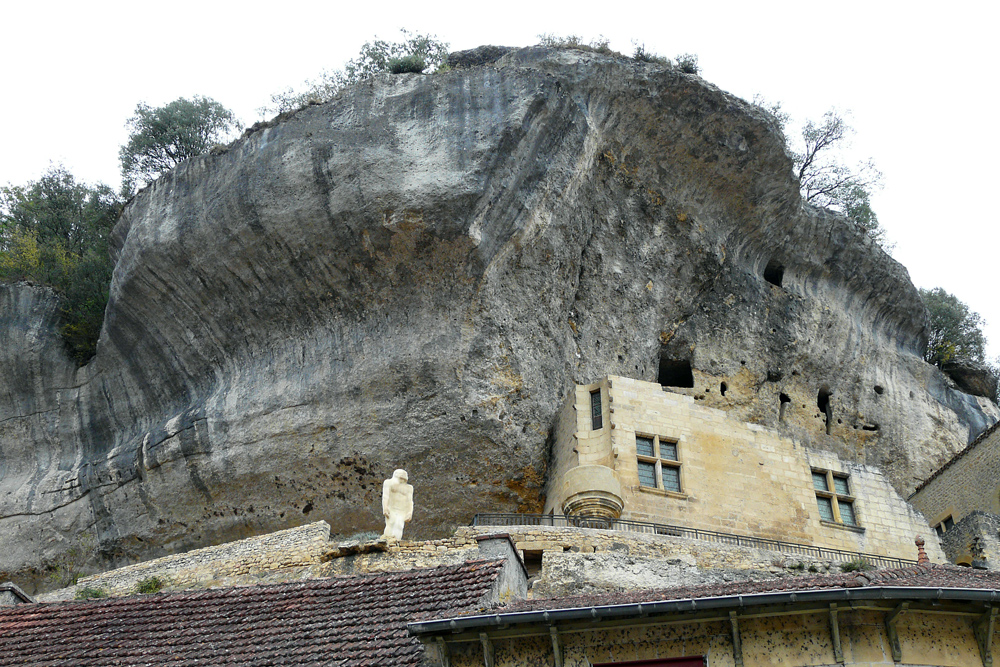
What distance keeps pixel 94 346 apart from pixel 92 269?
2.87 m

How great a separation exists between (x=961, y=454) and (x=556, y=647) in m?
20.9

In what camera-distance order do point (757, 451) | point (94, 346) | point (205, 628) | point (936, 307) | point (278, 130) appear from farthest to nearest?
point (936, 307)
point (94, 346)
point (278, 130)
point (757, 451)
point (205, 628)

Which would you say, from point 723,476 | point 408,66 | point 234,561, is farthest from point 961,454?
point 234,561

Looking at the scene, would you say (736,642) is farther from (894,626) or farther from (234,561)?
(234,561)

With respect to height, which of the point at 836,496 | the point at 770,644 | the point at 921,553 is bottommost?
the point at 770,644

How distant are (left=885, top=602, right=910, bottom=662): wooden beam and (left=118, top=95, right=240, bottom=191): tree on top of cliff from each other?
93.0 feet

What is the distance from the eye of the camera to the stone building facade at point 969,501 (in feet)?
79.6

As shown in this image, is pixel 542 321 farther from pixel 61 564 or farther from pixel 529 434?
pixel 61 564

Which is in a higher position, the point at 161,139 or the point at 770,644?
the point at 161,139

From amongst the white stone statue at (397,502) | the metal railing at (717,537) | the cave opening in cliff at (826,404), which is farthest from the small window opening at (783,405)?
the white stone statue at (397,502)

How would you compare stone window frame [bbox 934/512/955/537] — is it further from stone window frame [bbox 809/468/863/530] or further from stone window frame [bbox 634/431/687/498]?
stone window frame [bbox 634/431/687/498]

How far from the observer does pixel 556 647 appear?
37.4 ft

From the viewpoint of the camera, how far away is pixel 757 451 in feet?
81.1

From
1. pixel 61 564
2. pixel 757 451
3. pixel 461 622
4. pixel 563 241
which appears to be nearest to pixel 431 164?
pixel 563 241
